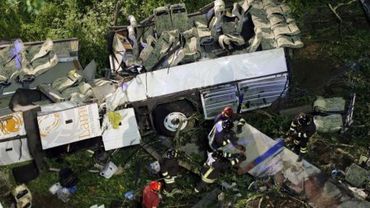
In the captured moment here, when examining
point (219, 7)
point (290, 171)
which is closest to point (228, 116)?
point (290, 171)

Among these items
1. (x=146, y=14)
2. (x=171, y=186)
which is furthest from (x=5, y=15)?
(x=171, y=186)

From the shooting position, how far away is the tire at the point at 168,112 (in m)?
10.4

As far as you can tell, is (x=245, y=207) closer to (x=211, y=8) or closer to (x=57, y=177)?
(x=57, y=177)

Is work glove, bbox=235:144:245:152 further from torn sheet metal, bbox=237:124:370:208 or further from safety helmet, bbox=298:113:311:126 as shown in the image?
safety helmet, bbox=298:113:311:126

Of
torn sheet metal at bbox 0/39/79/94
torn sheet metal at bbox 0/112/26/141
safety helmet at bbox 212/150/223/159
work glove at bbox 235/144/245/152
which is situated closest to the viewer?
safety helmet at bbox 212/150/223/159

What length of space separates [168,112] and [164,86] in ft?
1.80

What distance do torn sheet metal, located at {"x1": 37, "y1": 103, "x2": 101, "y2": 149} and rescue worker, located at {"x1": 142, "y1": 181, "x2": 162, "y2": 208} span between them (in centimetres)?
174

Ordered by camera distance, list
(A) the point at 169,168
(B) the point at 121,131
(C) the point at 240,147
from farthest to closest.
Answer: (B) the point at 121,131
(C) the point at 240,147
(A) the point at 169,168

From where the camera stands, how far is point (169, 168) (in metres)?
9.36

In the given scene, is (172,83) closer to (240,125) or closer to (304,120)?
(240,125)

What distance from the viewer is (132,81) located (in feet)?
33.9

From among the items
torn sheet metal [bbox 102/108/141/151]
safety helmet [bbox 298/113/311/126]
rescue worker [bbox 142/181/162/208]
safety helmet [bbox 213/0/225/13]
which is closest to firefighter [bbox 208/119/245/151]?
safety helmet [bbox 298/113/311/126]

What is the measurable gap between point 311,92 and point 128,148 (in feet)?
14.0

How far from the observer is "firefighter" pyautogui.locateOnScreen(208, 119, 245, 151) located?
9.61 metres
